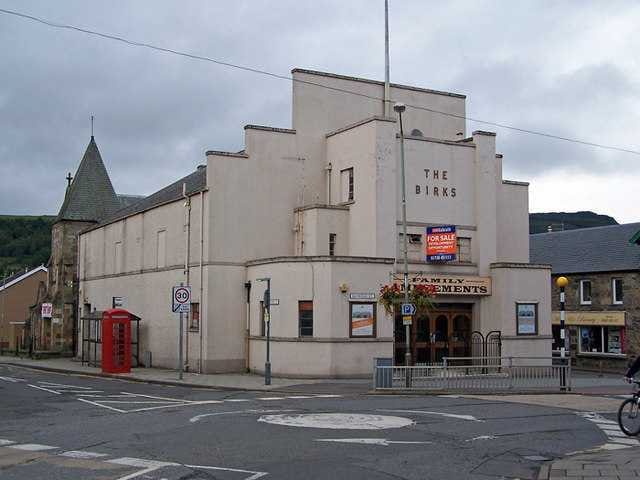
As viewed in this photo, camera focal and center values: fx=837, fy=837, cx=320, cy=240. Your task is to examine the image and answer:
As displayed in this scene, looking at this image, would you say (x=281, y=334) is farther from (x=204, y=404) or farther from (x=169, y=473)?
(x=169, y=473)

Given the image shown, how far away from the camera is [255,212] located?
112ft

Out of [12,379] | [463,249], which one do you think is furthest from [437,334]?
[12,379]

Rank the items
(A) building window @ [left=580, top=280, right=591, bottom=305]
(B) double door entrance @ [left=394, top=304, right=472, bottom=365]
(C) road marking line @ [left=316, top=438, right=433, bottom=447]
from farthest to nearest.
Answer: (A) building window @ [left=580, top=280, right=591, bottom=305] < (B) double door entrance @ [left=394, top=304, right=472, bottom=365] < (C) road marking line @ [left=316, top=438, right=433, bottom=447]

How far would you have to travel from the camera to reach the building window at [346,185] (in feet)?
112

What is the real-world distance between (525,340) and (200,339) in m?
13.1

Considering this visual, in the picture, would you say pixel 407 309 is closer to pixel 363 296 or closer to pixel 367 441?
pixel 363 296

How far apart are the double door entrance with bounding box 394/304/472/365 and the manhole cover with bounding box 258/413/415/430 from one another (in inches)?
588

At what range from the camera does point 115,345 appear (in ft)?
109

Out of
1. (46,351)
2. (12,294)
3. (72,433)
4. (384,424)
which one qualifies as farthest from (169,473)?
(12,294)

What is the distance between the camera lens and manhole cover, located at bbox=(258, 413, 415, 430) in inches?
625

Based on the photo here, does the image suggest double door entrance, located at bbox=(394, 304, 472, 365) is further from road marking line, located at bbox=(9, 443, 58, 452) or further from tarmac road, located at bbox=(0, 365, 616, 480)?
road marking line, located at bbox=(9, 443, 58, 452)

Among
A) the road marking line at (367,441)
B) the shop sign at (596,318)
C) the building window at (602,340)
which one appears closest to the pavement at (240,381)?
the road marking line at (367,441)

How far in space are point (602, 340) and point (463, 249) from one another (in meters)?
16.1

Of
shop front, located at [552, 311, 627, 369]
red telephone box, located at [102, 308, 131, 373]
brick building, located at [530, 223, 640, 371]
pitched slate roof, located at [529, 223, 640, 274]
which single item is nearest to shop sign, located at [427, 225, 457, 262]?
red telephone box, located at [102, 308, 131, 373]
